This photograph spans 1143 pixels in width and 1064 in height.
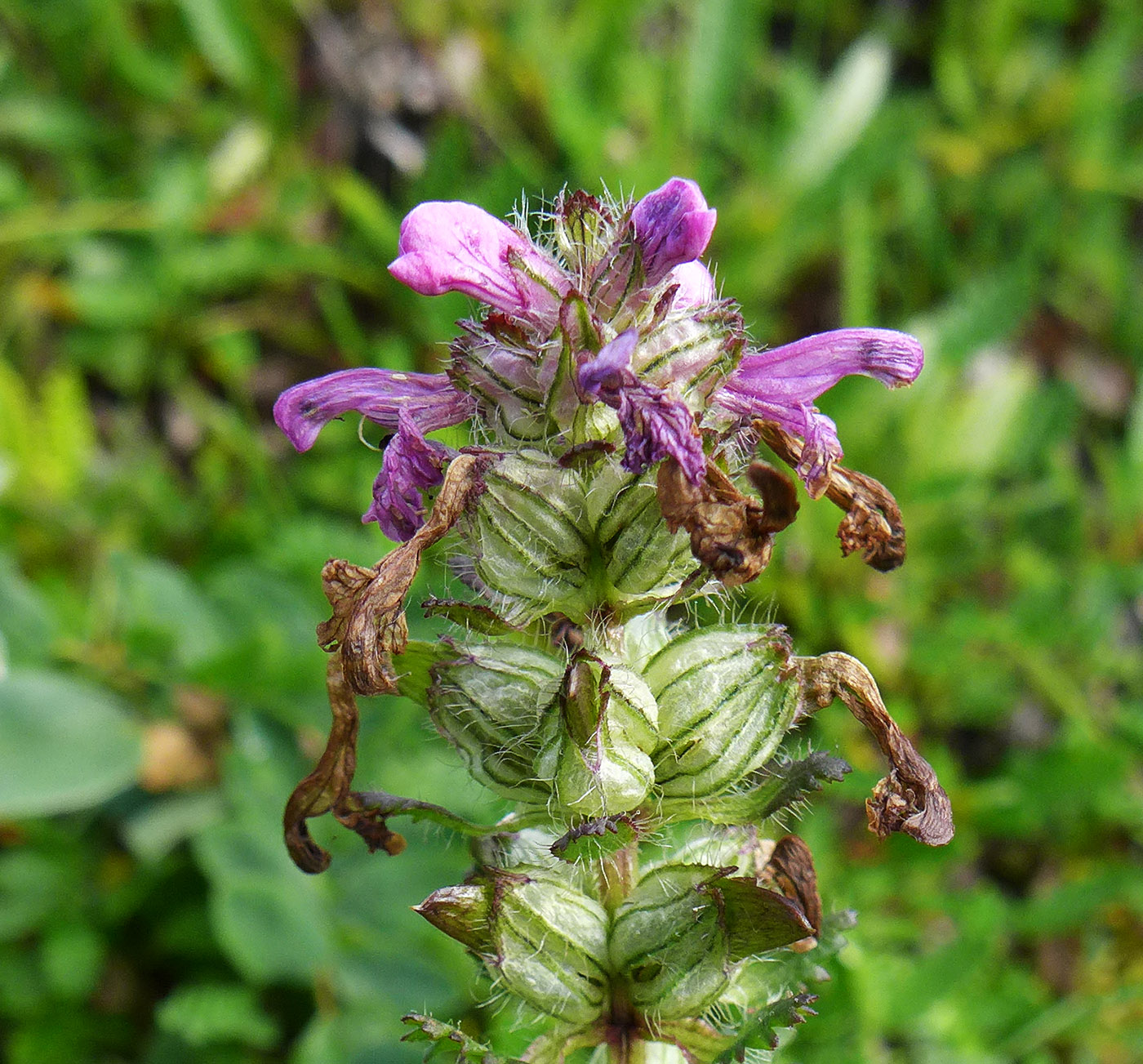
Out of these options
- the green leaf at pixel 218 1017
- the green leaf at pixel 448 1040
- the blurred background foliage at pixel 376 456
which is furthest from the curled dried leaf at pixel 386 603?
the green leaf at pixel 218 1017

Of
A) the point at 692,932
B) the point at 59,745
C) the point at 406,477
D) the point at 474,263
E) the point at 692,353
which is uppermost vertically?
the point at 474,263

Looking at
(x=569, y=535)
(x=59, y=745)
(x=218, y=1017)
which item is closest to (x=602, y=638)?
(x=569, y=535)

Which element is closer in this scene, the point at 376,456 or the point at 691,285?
the point at 691,285

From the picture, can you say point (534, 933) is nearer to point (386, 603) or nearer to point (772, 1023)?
point (772, 1023)

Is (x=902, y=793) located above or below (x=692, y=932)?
above

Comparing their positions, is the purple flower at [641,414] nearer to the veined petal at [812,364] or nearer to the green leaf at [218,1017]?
the veined petal at [812,364]

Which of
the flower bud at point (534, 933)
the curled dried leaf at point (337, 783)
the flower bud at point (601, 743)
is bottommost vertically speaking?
the flower bud at point (534, 933)

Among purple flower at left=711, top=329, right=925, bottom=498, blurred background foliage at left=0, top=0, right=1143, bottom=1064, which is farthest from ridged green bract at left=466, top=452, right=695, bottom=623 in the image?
blurred background foliage at left=0, top=0, right=1143, bottom=1064
